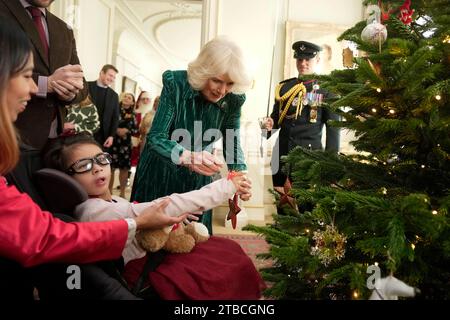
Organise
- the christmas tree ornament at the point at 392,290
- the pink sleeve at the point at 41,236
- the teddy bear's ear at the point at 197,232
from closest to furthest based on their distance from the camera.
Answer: the christmas tree ornament at the point at 392,290, the pink sleeve at the point at 41,236, the teddy bear's ear at the point at 197,232

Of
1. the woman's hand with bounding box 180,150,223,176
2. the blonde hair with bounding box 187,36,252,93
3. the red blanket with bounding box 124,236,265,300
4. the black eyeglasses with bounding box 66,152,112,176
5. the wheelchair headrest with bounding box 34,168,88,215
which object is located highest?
the blonde hair with bounding box 187,36,252,93

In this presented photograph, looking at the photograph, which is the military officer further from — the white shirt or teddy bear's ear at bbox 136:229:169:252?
teddy bear's ear at bbox 136:229:169:252

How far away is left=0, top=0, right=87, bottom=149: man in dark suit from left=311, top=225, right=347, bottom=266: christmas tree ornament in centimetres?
104

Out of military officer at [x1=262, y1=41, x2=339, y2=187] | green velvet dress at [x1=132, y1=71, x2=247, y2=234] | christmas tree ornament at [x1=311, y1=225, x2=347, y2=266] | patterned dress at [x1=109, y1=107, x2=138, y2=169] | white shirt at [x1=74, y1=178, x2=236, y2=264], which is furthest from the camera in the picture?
patterned dress at [x1=109, y1=107, x2=138, y2=169]

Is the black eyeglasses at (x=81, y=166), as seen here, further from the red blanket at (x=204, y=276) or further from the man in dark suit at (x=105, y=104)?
the man in dark suit at (x=105, y=104)

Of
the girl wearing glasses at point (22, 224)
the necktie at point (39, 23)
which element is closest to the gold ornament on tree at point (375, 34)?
the girl wearing glasses at point (22, 224)

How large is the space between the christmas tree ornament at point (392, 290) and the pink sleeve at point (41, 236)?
0.67 m

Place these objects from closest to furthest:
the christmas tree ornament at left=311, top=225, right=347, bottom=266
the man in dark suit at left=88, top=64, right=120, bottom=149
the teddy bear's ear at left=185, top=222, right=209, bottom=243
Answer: the christmas tree ornament at left=311, top=225, right=347, bottom=266
the teddy bear's ear at left=185, top=222, right=209, bottom=243
the man in dark suit at left=88, top=64, right=120, bottom=149

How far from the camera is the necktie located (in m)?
1.52

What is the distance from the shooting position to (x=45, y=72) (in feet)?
5.01

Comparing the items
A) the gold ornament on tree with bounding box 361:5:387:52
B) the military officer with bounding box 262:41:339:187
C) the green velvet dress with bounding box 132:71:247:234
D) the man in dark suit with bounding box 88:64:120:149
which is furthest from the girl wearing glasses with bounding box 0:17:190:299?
the man in dark suit with bounding box 88:64:120:149

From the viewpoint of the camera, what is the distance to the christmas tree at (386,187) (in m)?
0.98
